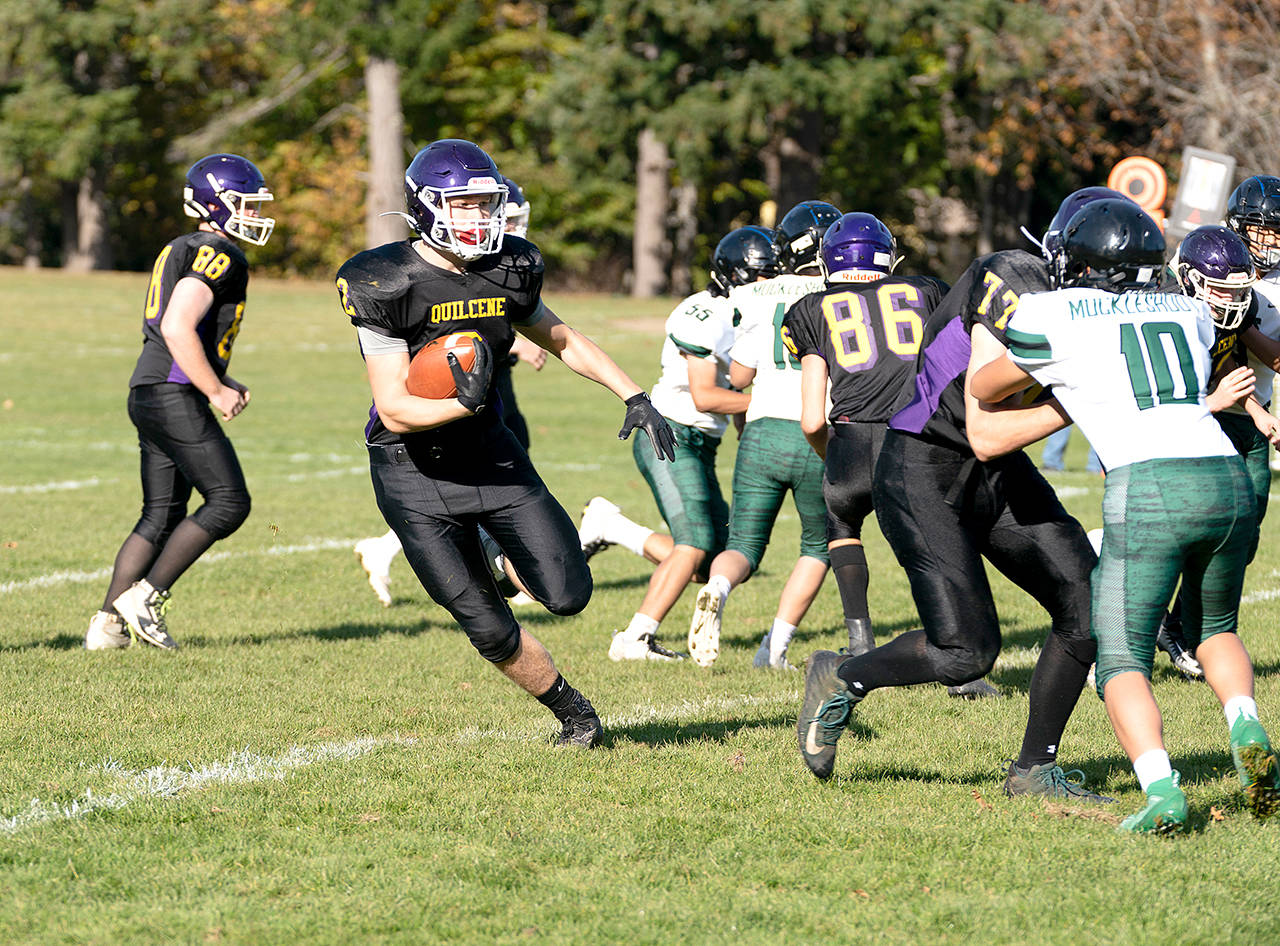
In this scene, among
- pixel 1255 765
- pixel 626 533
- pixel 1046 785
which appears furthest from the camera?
pixel 626 533

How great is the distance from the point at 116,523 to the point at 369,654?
14.1 feet

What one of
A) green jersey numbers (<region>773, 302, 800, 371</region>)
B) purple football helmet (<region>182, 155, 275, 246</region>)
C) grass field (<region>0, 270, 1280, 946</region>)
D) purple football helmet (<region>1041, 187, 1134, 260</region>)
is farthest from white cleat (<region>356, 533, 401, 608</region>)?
purple football helmet (<region>1041, 187, 1134, 260</region>)

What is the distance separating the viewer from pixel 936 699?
6.21m

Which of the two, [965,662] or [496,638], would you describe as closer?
[965,662]

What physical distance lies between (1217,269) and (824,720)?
2065 mm

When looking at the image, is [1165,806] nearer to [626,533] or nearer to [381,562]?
[626,533]

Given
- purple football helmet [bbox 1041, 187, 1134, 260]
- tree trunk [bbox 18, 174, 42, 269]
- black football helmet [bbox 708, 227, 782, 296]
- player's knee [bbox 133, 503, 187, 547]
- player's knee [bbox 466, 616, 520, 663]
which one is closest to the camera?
purple football helmet [bbox 1041, 187, 1134, 260]

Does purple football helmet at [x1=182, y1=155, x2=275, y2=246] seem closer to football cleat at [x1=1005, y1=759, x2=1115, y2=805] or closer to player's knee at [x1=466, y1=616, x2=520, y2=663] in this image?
player's knee at [x1=466, y1=616, x2=520, y2=663]

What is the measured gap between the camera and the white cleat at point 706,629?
22.1ft

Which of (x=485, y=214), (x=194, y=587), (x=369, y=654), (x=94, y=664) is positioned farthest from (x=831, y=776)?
(x=194, y=587)

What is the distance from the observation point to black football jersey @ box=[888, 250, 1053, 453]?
4395mm

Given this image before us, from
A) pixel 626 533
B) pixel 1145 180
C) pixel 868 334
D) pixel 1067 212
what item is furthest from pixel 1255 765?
pixel 1145 180

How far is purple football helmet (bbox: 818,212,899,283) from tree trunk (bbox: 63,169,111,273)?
138ft

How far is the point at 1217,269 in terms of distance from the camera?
5328 mm
